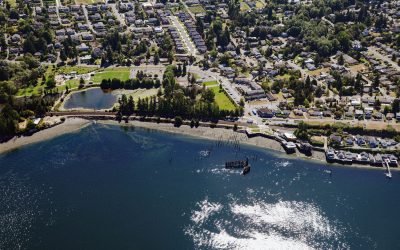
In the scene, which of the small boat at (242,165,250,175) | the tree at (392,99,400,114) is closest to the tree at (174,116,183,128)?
the small boat at (242,165,250,175)

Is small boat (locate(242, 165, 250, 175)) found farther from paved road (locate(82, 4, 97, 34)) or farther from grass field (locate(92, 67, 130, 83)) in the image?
paved road (locate(82, 4, 97, 34))

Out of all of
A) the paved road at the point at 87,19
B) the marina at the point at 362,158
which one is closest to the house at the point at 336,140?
the marina at the point at 362,158

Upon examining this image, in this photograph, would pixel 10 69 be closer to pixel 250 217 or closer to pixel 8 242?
pixel 8 242

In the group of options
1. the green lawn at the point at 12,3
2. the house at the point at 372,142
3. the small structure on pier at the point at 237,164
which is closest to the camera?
the small structure on pier at the point at 237,164

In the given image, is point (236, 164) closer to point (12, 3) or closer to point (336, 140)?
point (336, 140)

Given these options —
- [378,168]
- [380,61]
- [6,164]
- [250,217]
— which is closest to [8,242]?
[6,164]

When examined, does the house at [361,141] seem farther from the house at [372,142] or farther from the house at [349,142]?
the house at [349,142]
